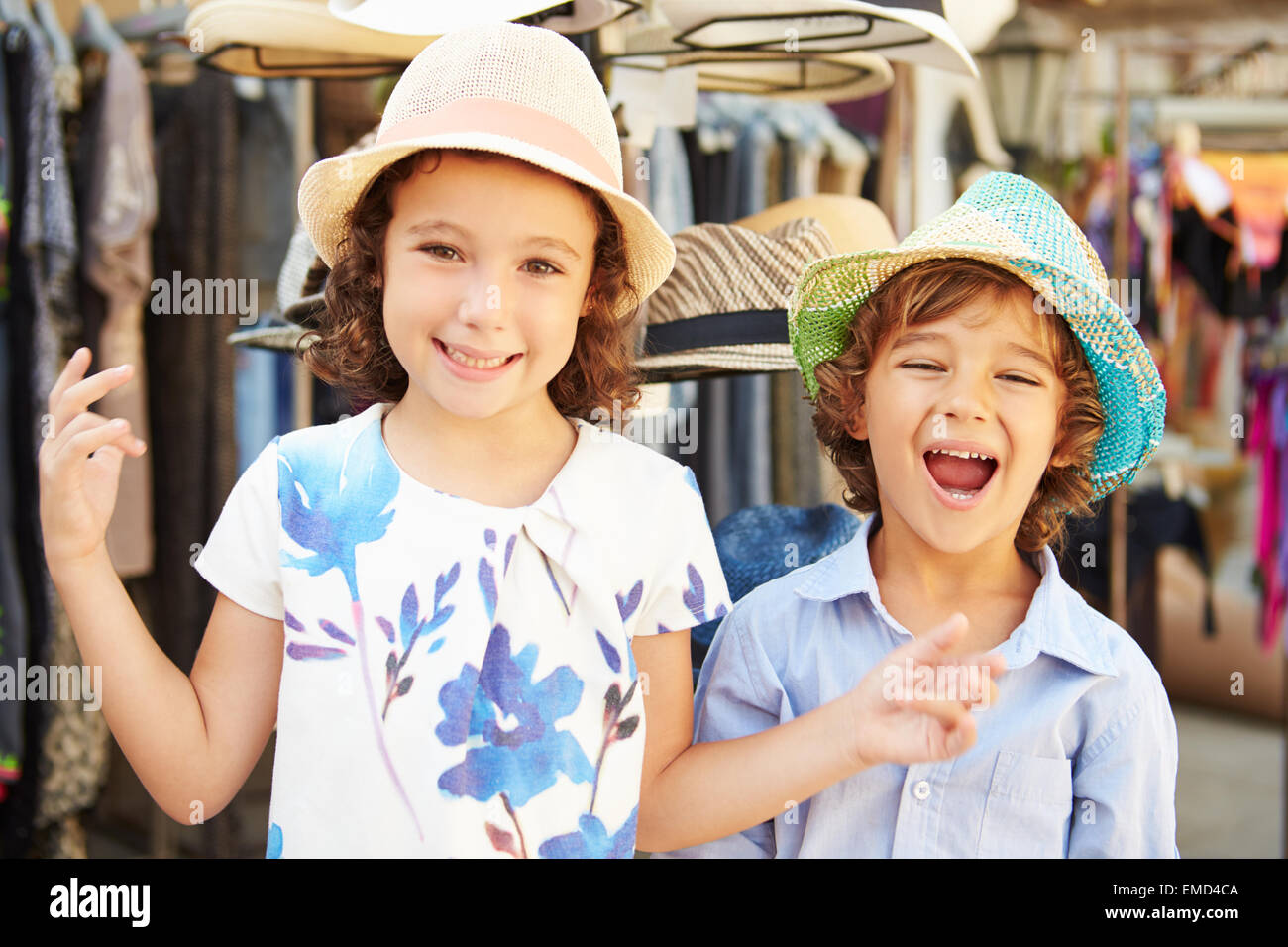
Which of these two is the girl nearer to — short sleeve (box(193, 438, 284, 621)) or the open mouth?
short sleeve (box(193, 438, 284, 621))

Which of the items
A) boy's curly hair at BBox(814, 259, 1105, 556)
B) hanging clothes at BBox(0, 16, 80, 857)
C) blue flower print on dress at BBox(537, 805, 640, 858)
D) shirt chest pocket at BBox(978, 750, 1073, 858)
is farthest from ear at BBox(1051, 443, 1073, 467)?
hanging clothes at BBox(0, 16, 80, 857)

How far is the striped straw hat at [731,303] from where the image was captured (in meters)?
1.57

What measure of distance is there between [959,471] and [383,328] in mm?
714

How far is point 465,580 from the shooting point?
1164 millimetres

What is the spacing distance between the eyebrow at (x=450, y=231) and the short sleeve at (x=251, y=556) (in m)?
0.34

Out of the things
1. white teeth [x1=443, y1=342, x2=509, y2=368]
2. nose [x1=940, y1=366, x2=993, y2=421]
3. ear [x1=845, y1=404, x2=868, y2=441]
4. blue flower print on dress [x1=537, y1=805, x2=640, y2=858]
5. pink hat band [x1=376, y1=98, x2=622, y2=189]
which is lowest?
blue flower print on dress [x1=537, y1=805, x2=640, y2=858]

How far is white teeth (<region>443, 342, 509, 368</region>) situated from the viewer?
114cm

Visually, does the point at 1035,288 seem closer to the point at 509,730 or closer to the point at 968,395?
the point at 968,395

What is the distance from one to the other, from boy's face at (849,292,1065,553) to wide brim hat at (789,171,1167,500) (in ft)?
0.18

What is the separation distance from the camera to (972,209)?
51.6 inches

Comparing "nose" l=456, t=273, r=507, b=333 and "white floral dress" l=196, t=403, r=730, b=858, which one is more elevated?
"nose" l=456, t=273, r=507, b=333

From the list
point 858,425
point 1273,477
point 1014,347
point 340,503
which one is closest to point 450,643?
point 340,503
